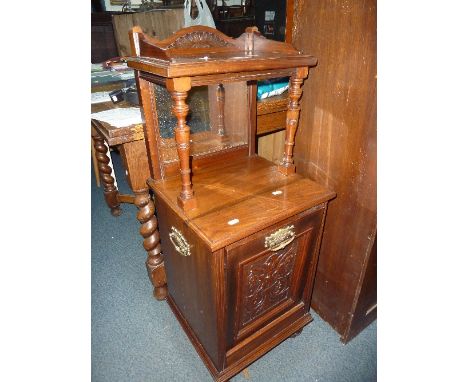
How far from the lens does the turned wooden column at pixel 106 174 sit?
7.07 feet

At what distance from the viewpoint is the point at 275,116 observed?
64.2 inches

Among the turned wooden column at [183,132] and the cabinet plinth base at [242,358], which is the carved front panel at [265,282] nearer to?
the cabinet plinth base at [242,358]

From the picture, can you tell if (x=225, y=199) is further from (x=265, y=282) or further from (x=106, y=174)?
(x=106, y=174)

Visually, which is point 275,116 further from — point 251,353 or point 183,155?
point 251,353

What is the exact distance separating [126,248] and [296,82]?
5.61 feet

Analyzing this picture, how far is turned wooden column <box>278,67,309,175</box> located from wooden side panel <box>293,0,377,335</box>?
0.39 ft

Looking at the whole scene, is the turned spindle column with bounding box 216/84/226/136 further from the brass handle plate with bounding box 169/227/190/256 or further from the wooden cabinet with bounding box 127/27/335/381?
the brass handle plate with bounding box 169/227/190/256

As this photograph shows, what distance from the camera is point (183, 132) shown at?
0.95 meters

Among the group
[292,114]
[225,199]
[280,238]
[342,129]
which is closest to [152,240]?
[225,199]

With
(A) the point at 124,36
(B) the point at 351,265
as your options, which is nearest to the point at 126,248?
(B) the point at 351,265

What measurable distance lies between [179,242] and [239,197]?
29cm

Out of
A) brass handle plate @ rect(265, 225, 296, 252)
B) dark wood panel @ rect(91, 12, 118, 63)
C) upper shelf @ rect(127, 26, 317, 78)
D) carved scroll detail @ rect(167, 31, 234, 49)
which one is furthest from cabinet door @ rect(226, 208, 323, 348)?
dark wood panel @ rect(91, 12, 118, 63)

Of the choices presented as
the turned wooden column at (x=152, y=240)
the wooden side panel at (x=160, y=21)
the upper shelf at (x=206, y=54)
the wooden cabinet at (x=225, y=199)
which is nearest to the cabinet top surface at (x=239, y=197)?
the wooden cabinet at (x=225, y=199)

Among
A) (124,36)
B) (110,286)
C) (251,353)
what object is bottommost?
(110,286)
